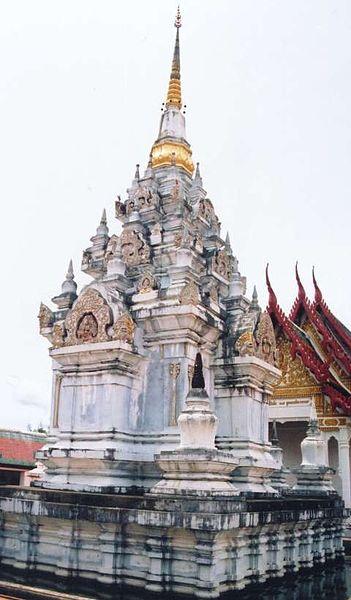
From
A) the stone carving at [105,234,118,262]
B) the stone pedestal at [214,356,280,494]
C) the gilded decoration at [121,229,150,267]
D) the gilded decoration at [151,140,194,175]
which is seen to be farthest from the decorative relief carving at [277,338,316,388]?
the gilded decoration at [121,229,150,267]

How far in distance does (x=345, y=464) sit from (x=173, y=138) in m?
14.8

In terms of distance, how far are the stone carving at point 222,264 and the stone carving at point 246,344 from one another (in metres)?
1.98

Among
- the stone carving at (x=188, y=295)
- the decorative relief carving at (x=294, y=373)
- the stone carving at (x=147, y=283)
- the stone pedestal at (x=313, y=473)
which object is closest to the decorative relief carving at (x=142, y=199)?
the stone carving at (x=147, y=283)

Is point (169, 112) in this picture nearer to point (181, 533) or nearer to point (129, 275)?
point (129, 275)

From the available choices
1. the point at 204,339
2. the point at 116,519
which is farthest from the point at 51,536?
the point at 204,339

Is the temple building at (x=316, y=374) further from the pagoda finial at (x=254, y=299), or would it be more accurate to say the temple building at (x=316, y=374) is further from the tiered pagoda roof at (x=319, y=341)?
the pagoda finial at (x=254, y=299)

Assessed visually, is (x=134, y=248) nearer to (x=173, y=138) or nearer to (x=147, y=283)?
(x=147, y=283)

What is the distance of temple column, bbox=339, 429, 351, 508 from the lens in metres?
23.2

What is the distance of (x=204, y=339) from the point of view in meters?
11.7

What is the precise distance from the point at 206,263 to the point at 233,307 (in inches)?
45.4

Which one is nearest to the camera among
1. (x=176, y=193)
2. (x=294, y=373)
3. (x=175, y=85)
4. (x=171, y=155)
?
(x=176, y=193)

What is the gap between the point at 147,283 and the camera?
11781 mm

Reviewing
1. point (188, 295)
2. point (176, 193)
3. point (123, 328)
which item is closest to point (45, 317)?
point (123, 328)

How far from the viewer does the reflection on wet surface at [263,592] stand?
24.9ft
